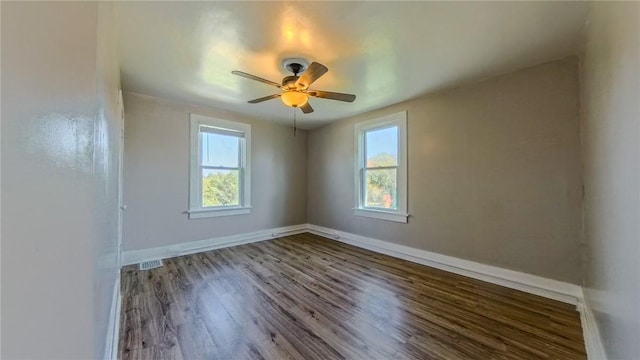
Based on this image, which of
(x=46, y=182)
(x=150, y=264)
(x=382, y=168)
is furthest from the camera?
(x=382, y=168)

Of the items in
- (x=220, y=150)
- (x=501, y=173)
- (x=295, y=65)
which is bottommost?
(x=501, y=173)

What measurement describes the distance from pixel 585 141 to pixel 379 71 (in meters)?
1.94

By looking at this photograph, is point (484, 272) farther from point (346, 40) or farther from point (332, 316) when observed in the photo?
point (346, 40)

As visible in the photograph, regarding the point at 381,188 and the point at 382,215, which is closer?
the point at 382,215

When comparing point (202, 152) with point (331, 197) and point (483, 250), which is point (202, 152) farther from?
point (483, 250)

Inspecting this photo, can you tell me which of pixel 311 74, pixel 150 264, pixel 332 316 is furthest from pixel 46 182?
pixel 150 264

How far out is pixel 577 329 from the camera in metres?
1.98

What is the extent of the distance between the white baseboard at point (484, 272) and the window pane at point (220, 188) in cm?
236

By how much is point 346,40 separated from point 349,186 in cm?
287

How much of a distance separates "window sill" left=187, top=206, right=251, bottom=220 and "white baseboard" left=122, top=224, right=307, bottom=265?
39cm

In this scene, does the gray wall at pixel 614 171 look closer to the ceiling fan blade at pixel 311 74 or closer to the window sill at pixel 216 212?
the ceiling fan blade at pixel 311 74

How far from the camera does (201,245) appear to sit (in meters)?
4.07

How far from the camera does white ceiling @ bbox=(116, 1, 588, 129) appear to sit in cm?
178

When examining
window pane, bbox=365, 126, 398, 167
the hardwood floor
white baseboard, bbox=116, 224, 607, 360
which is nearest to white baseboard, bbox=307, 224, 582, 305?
white baseboard, bbox=116, 224, 607, 360
